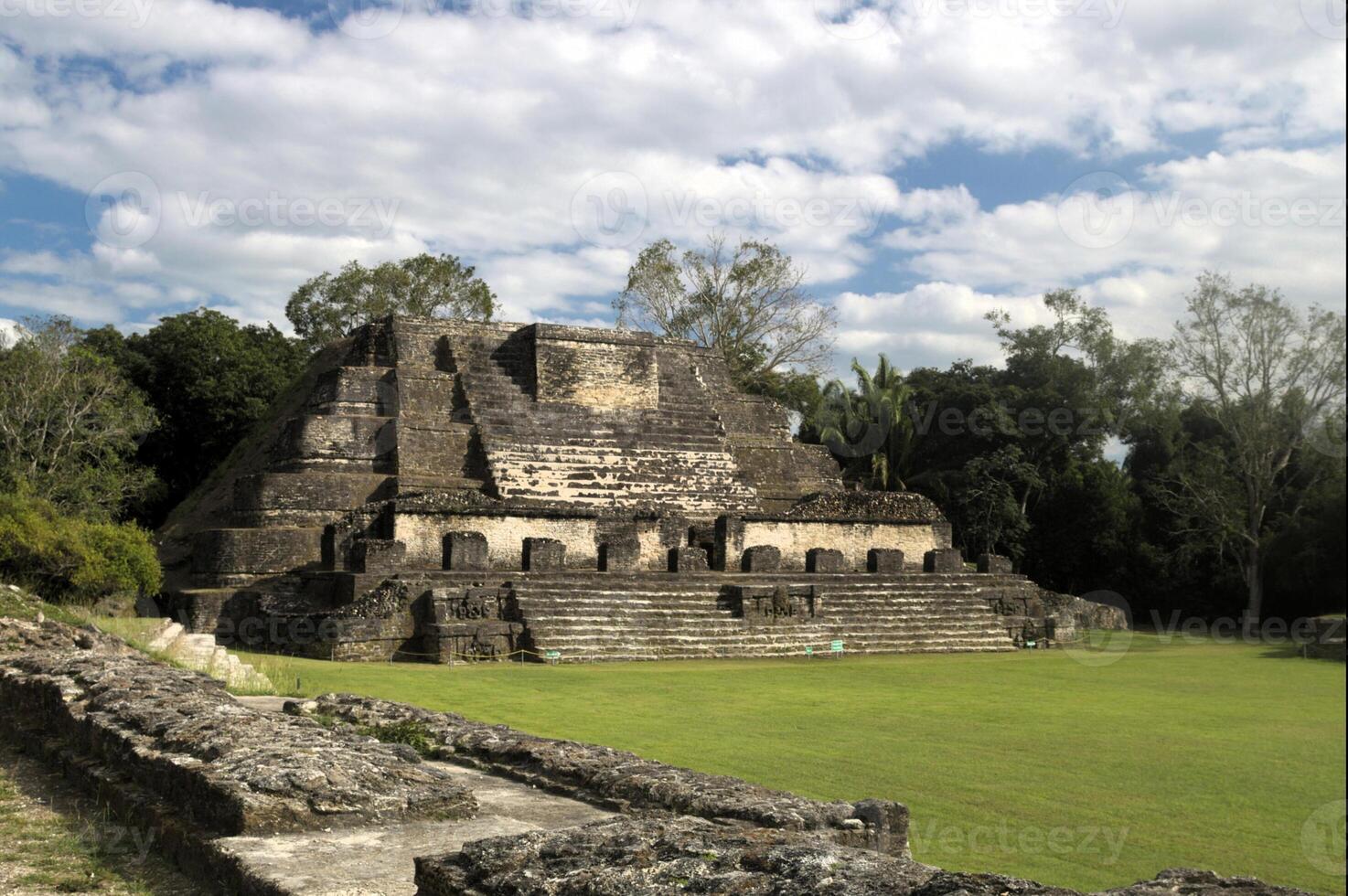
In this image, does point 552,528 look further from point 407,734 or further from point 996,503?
point 996,503

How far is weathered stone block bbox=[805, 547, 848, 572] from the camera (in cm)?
1945

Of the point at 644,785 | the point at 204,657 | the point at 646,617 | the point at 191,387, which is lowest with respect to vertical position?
the point at 204,657

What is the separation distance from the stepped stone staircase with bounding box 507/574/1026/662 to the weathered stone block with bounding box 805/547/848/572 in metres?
0.49

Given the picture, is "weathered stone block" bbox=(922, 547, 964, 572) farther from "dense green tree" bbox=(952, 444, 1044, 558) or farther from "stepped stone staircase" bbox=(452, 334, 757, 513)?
"dense green tree" bbox=(952, 444, 1044, 558)

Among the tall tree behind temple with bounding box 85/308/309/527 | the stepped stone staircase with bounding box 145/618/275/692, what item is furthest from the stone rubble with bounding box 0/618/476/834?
the tall tree behind temple with bounding box 85/308/309/527

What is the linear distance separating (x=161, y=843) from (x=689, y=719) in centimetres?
540

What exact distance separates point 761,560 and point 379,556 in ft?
19.6

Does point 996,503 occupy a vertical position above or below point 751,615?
above

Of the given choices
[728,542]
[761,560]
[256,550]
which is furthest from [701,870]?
[728,542]

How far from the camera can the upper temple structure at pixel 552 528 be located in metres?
15.8

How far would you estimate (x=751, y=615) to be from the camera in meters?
17.2

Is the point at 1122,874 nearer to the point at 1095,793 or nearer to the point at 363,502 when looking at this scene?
the point at 1095,793

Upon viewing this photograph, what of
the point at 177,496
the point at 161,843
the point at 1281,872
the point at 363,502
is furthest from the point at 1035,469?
the point at 161,843

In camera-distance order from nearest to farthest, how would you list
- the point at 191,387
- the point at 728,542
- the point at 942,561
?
the point at 728,542
the point at 942,561
the point at 191,387
